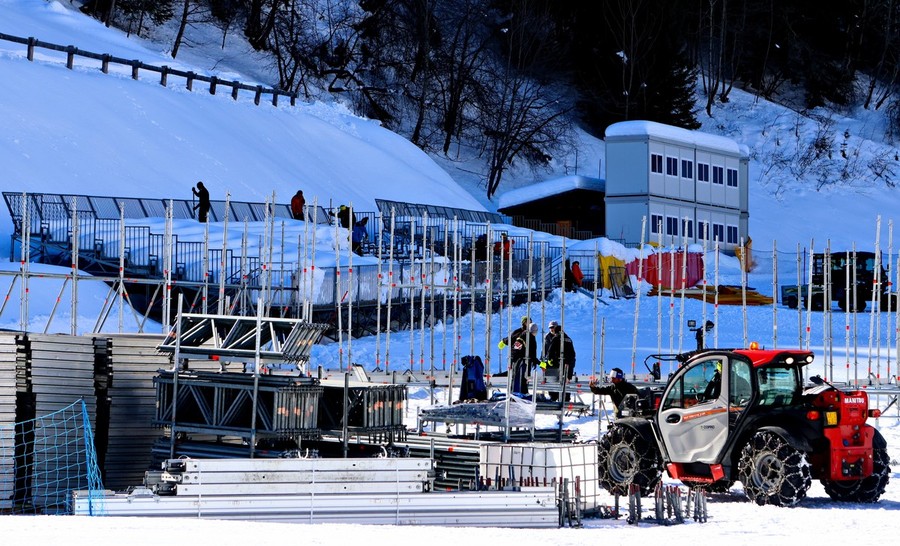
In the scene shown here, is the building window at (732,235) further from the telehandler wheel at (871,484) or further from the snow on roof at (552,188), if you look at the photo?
the telehandler wheel at (871,484)

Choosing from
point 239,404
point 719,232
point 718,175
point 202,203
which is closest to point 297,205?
point 202,203

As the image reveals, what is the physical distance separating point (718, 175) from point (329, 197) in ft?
47.9

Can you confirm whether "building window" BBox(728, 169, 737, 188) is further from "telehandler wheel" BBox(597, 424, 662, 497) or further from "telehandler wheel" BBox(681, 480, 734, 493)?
"telehandler wheel" BBox(681, 480, 734, 493)

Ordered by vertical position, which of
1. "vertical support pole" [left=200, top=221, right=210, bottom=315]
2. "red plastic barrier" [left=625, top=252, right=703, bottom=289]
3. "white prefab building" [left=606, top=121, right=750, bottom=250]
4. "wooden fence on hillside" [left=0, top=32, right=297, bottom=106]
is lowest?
"vertical support pole" [left=200, top=221, right=210, bottom=315]

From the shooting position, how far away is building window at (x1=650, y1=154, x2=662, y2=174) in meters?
51.2

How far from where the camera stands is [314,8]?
260ft

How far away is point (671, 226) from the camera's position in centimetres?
5225

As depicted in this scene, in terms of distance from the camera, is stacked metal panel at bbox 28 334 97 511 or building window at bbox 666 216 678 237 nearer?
stacked metal panel at bbox 28 334 97 511

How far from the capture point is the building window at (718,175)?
2136 inches

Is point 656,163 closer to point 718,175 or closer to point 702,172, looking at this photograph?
point 702,172

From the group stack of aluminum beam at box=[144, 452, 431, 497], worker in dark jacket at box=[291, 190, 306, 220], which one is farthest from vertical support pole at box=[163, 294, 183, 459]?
worker in dark jacket at box=[291, 190, 306, 220]

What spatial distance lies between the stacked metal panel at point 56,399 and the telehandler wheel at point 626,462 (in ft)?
18.6

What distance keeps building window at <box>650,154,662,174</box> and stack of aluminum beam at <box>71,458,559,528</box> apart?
37.5 m

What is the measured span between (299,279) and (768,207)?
44.2 meters
